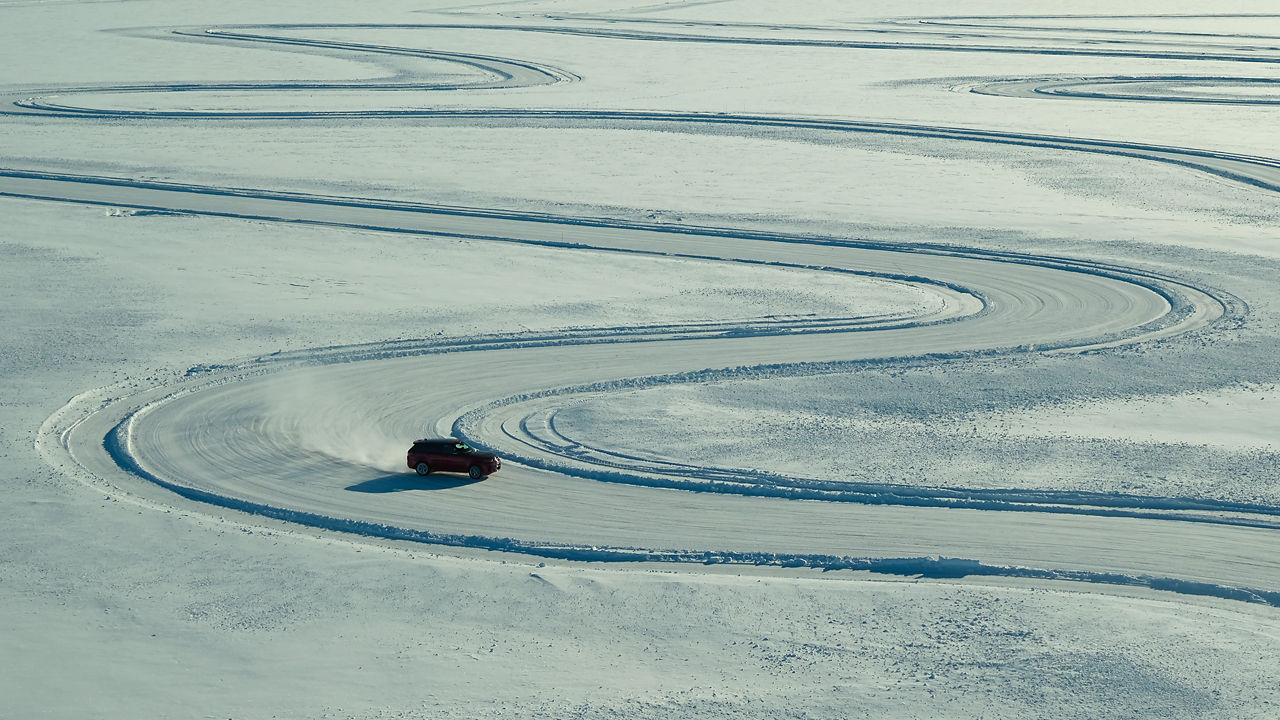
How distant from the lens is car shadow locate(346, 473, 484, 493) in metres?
21.8

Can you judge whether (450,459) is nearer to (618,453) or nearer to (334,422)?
(618,453)

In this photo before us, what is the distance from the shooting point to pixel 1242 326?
30641mm

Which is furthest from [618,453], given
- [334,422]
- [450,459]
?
[334,422]

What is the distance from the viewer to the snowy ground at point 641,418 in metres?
16.5

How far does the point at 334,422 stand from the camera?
2478 cm

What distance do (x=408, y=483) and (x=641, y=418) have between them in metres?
4.90

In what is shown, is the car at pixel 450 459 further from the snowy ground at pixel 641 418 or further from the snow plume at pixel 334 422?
the snow plume at pixel 334 422

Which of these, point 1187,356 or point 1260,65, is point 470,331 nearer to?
point 1187,356

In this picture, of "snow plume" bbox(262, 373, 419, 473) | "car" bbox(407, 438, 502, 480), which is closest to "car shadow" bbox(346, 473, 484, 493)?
"car" bbox(407, 438, 502, 480)

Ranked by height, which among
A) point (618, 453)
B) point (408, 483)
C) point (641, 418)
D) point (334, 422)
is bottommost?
point (408, 483)

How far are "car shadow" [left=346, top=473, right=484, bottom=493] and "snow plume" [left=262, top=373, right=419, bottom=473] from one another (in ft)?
1.31

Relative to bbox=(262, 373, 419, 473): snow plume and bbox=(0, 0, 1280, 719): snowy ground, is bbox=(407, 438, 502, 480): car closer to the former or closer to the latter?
bbox=(0, 0, 1280, 719): snowy ground

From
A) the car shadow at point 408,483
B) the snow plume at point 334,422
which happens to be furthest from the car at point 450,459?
the snow plume at point 334,422

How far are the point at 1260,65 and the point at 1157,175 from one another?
120 feet
